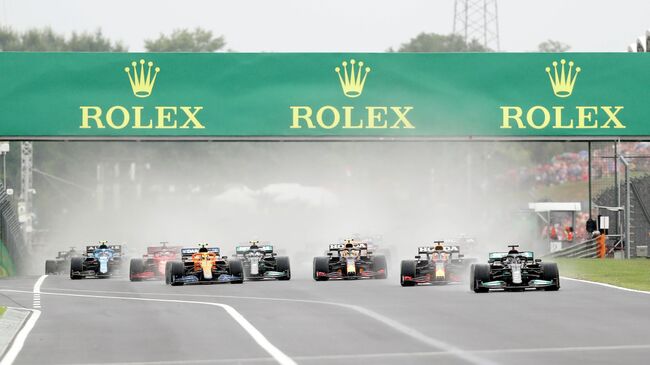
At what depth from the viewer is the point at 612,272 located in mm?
42438

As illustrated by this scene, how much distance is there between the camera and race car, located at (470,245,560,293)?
3162 cm

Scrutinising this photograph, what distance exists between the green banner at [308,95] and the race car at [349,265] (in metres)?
6.77

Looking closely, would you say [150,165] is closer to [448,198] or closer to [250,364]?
[448,198]

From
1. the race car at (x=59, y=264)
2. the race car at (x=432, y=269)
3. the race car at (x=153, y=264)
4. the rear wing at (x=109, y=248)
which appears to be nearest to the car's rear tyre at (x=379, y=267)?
the race car at (x=432, y=269)

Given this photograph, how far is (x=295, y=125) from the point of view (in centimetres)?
4675

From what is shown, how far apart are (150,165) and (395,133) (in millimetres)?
73877

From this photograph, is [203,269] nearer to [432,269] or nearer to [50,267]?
[432,269]

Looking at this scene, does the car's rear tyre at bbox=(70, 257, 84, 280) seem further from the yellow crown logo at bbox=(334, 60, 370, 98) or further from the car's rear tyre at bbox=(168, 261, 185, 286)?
the yellow crown logo at bbox=(334, 60, 370, 98)

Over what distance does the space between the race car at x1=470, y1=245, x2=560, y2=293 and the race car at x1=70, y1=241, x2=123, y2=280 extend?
18.6 metres

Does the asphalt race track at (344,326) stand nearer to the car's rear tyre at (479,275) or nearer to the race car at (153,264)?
the car's rear tyre at (479,275)

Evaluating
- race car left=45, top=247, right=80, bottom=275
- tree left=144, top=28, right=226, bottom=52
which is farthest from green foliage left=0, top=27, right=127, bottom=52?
race car left=45, top=247, right=80, bottom=275

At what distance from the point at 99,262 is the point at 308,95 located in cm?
903

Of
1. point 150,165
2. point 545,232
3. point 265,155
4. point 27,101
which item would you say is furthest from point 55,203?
point 27,101

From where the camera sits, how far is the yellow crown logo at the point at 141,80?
46.2 metres
